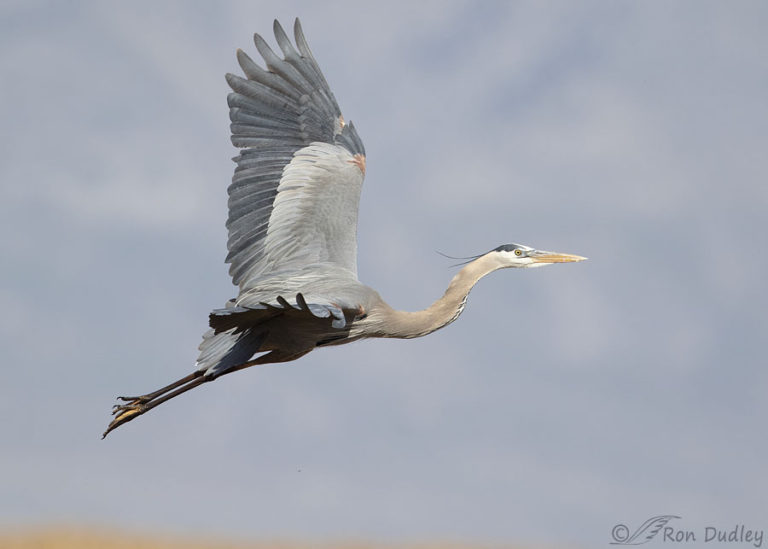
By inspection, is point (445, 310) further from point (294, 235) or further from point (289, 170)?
point (289, 170)

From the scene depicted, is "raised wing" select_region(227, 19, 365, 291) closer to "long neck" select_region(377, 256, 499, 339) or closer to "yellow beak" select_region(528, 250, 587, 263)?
"long neck" select_region(377, 256, 499, 339)

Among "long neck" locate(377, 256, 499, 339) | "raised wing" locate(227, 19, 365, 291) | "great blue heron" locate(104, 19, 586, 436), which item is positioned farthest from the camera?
"raised wing" locate(227, 19, 365, 291)

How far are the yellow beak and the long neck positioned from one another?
1.33 ft

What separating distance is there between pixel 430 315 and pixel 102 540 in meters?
3.95

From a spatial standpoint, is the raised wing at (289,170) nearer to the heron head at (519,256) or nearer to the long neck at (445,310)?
the long neck at (445,310)

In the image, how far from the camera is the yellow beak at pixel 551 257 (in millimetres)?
9008

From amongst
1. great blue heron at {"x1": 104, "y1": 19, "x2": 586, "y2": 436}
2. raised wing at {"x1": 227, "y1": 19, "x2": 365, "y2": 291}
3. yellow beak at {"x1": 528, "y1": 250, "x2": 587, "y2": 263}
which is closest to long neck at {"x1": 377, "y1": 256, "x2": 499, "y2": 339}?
great blue heron at {"x1": 104, "y1": 19, "x2": 586, "y2": 436}

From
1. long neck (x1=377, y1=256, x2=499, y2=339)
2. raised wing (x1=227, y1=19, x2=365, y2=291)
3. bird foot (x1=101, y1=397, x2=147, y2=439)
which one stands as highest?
raised wing (x1=227, y1=19, x2=365, y2=291)

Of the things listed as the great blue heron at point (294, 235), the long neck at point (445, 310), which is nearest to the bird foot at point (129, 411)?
the great blue heron at point (294, 235)

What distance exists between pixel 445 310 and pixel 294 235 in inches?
66.2

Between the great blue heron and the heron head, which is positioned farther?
the heron head

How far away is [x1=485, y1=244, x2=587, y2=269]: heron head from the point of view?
894 centimetres

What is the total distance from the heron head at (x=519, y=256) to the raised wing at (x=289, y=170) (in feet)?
4.72

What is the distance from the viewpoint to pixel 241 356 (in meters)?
7.84
